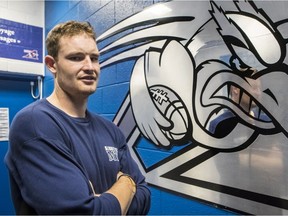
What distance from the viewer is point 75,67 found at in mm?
961

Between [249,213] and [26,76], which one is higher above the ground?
[26,76]

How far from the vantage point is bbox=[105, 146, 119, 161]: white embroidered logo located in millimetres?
963

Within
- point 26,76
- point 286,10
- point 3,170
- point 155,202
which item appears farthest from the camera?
Answer: point 26,76

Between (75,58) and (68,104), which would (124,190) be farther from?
(75,58)

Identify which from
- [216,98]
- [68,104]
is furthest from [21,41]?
[216,98]

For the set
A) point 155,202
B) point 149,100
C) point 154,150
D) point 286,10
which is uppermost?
point 286,10

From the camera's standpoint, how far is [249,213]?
1.00 m

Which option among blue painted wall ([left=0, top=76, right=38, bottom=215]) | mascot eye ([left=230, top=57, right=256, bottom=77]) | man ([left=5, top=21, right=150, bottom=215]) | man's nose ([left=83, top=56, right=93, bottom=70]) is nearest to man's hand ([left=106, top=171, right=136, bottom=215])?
man ([left=5, top=21, right=150, bottom=215])

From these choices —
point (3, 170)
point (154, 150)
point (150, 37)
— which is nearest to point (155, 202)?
point (154, 150)

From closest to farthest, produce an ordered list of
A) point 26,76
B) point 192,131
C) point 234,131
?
point 234,131 < point 192,131 < point 26,76

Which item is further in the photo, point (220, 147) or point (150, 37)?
point (150, 37)

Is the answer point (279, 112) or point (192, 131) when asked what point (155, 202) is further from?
point (279, 112)

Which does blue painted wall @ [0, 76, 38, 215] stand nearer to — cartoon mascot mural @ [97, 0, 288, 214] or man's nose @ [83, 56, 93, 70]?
cartoon mascot mural @ [97, 0, 288, 214]

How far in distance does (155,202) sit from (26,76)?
2.02 metres
